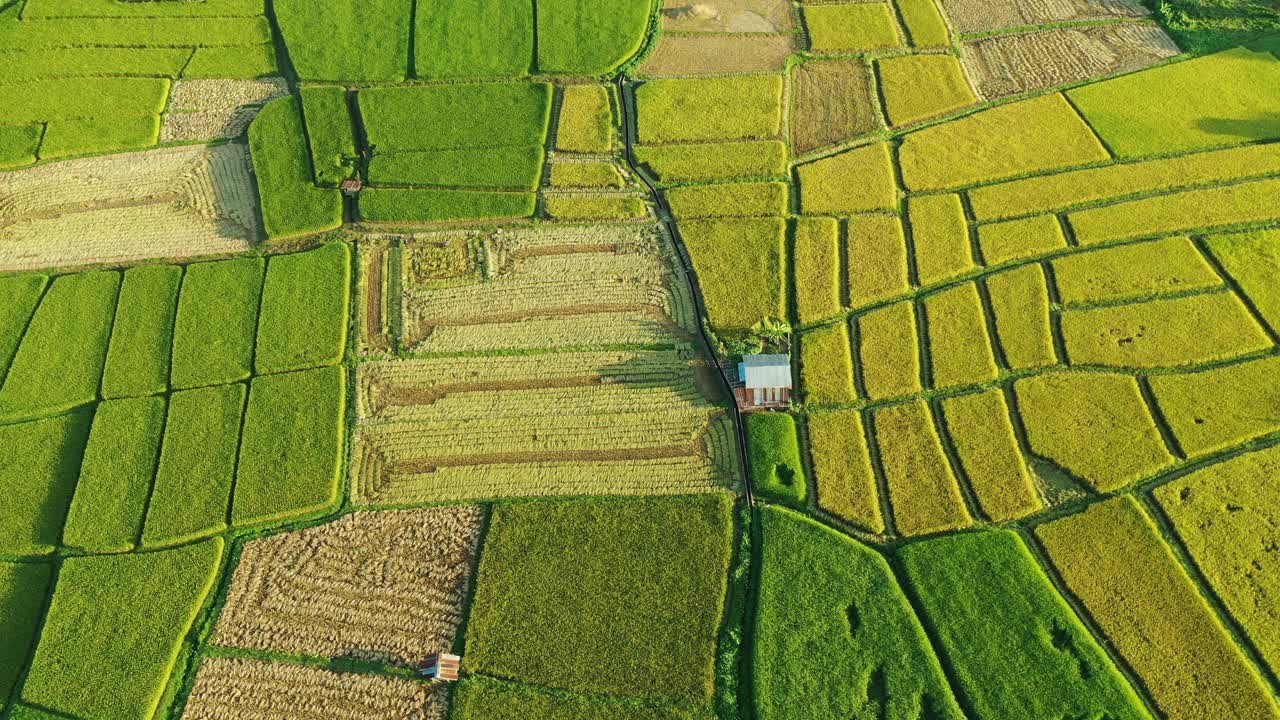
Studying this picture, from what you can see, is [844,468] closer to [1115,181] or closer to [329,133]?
[1115,181]

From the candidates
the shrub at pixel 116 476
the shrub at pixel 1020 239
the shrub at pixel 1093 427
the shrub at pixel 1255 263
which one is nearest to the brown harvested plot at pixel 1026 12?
the shrub at pixel 1020 239

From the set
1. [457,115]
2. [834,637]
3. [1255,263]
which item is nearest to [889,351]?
[834,637]

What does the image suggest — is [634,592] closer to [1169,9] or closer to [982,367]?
[982,367]

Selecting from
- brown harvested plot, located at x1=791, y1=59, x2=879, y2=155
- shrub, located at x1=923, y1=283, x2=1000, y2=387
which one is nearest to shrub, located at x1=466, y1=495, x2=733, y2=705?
shrub, located at x1=923, y1=283, x2=1000, y2=387

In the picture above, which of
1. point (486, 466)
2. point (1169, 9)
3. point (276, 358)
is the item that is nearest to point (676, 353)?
point (486, 466)

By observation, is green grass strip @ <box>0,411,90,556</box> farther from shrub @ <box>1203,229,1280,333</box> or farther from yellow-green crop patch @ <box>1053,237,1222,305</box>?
yellow-green crop patch @ <box>1053,237,1222,305</box>

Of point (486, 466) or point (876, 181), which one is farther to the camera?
point (876, 181)
